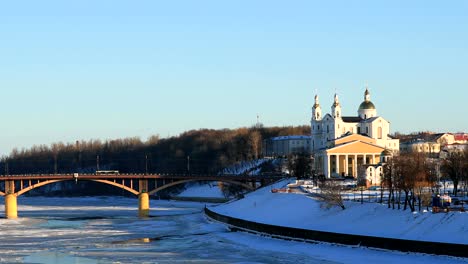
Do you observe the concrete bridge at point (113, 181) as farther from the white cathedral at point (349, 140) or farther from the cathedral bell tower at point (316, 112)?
the cathedral bell tower at point (316, 112)

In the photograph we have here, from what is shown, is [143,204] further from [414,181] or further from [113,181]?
[414,181]

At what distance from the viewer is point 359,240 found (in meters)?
51.3

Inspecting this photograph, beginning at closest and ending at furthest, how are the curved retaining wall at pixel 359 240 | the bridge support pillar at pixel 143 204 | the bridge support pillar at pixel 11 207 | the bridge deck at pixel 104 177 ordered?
the curved retaining wall at pixel 359 240 → the bridge support pillar at pixel 11 207 → the bridge support pillar at pixel 143 204 → the bridge deck at pixel 104 177

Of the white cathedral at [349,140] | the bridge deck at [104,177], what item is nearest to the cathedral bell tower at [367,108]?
the white cathedral at [349,140]

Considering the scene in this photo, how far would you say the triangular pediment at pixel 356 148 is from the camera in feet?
379

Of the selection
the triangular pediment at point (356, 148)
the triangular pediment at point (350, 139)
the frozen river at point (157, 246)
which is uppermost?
the triangular pediment at point (350, 139)

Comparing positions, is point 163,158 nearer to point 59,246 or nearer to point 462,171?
point 462,171

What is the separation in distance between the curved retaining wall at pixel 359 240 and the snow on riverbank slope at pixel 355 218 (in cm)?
84

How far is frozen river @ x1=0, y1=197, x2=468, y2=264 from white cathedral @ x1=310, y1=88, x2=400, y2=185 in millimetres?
37783

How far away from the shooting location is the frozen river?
48.2m

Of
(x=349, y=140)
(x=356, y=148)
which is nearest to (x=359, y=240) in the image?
(x=356, y=148)

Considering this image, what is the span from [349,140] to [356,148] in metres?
4.50

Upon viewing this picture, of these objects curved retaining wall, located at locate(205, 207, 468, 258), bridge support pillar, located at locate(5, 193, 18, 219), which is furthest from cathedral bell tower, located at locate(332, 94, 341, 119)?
curved retaining wall, located at locate(205, 207, 468, 258)

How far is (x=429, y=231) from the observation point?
48750mm
